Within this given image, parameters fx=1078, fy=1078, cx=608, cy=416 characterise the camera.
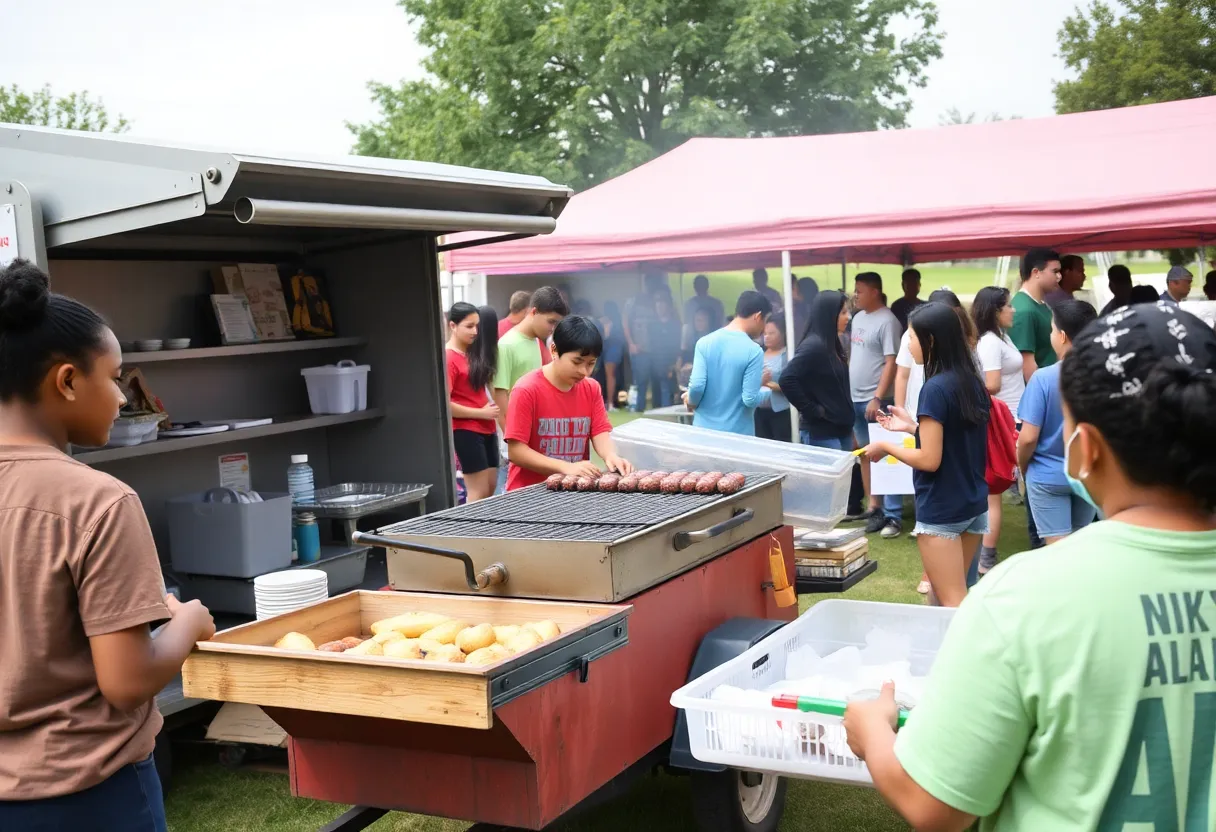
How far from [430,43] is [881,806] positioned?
30048 millimetres

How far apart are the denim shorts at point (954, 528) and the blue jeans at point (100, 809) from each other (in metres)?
3.34

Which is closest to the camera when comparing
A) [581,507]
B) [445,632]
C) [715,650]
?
[445,632]

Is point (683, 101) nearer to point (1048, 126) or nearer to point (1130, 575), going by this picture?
point (1048, 126)

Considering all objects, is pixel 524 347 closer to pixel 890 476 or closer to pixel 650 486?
pixel 890 476

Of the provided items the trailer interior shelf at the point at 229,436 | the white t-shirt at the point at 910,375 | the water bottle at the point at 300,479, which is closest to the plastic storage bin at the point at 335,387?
the trailer interior shelf at the point at 229,436

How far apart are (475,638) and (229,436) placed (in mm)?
2599

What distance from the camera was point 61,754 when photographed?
198 cm

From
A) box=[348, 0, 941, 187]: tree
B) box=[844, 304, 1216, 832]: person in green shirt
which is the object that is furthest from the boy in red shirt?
box=[348, 0, 941, 187]: tree

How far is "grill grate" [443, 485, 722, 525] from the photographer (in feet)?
11.6

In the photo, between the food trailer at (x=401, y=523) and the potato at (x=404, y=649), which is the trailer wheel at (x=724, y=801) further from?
the potato at (x=404, y=649)

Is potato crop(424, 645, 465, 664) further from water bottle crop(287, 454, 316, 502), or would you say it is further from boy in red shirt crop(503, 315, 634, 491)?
water bottle crop(287, 454, 316, 502)

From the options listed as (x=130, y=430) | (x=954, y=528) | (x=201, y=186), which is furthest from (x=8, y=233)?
(x=954, y=528)

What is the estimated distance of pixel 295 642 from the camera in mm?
2994

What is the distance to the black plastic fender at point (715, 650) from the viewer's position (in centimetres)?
330
